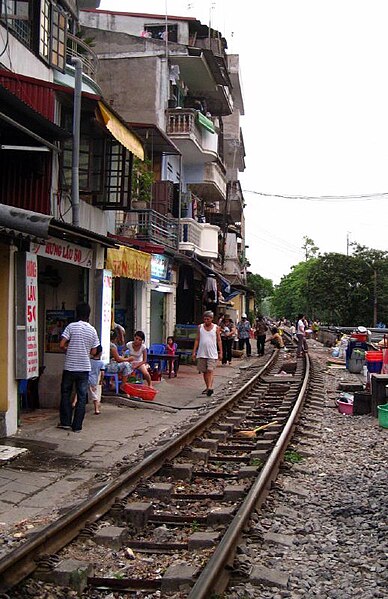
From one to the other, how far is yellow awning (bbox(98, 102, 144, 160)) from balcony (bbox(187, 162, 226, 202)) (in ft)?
51.3

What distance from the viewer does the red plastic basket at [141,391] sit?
13726 millimetres

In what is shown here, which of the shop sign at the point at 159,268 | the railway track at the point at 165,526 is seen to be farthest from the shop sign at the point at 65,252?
the shop sign at the point at 159,268

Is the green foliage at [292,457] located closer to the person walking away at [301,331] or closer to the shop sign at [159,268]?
the shop sign at [159,268]

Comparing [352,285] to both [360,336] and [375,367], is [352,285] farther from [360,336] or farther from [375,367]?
[375,367]

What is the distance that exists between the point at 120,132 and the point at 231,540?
962 cm

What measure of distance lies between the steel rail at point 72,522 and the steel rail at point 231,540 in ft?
3.86

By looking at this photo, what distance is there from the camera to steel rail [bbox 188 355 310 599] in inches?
167

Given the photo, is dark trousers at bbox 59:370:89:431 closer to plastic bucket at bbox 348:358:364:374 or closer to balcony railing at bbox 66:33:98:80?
balcony railing at bbox 66:33:98:80

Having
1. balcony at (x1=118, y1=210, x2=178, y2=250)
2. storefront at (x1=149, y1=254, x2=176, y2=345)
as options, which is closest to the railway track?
balcony at (x1=118, y1=210, x2=178, y2=250)

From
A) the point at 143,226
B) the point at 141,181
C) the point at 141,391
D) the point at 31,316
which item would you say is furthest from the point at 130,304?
the point at 31,316

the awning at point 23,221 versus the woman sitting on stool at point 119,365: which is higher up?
the awning at point 23,221

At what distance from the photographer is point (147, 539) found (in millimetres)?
5633

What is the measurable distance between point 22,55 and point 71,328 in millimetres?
6996

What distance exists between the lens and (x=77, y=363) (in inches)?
390
